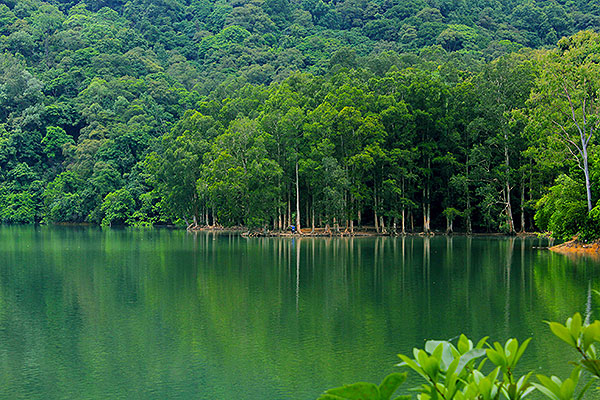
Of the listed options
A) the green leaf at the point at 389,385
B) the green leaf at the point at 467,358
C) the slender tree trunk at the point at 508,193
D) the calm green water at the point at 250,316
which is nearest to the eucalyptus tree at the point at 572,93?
the calm green water at the point at 250,316

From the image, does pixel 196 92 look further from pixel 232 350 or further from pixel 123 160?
pixel 232 350

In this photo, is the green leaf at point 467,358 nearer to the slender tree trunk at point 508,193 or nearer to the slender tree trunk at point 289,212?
the slender tree trunk at point 508,193

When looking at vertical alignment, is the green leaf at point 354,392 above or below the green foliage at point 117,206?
below

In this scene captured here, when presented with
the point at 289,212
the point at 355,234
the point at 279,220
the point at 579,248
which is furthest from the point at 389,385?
the point at 289,212

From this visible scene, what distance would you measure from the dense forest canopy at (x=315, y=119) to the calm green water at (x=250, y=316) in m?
10.1

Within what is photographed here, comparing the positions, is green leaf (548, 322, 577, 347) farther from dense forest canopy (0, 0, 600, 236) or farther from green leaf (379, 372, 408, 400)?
dense forest canopy (0, 0, 600, 236)

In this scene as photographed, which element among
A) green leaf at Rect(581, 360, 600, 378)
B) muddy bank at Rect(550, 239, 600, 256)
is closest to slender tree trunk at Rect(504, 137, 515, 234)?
muddy bank at Rect(550, 239, 600, 256)

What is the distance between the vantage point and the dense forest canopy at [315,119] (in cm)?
4216

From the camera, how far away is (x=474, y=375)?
78.0 inches

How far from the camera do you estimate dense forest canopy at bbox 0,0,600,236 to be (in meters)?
42.2

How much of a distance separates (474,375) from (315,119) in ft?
142

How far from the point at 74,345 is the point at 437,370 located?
10.8 meters

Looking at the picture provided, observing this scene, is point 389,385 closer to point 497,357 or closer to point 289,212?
point 497,357

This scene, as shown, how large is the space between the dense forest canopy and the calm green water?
10.1 metres
